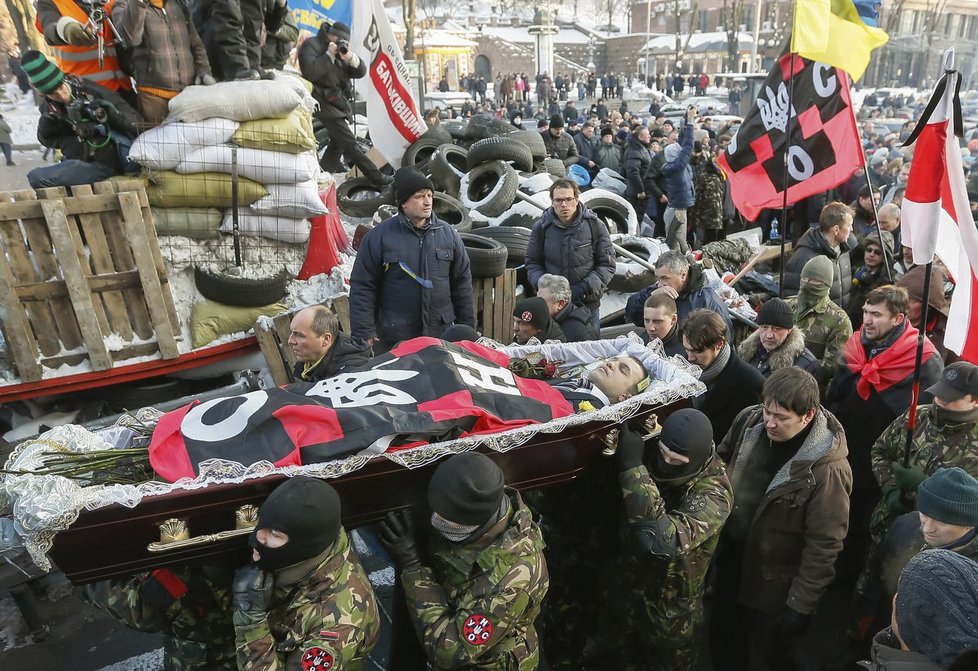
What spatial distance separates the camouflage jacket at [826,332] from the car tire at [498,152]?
15.4 feet

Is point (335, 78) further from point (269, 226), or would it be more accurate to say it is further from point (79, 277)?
point (79, 277)

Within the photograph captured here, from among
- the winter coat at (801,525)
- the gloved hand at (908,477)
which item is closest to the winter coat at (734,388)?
the winter coat at (801,525)

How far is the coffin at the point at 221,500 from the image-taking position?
1.99m

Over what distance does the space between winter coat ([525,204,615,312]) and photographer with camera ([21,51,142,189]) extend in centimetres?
300

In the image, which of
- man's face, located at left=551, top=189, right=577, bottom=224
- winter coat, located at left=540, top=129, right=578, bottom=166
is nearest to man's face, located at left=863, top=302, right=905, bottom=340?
man's face, located at left=551, top=189, right=577, bottom=224

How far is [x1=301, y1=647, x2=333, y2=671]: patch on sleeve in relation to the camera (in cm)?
190

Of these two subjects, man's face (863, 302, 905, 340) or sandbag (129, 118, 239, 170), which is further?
sandbag (129, 118, 239, 170)

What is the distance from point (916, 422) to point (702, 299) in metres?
1.37

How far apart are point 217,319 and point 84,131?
151cm

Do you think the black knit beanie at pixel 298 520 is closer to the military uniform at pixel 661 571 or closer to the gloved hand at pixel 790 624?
the military uniform at pixel 661 571

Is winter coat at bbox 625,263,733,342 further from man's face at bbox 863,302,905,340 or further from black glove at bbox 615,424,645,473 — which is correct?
black glove at bbox 615,424,645,473

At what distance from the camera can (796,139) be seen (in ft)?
16.0

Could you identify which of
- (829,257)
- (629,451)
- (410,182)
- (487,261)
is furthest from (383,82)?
Result: (629,451)

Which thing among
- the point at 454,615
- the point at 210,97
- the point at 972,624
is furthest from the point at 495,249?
the point at 972,624
